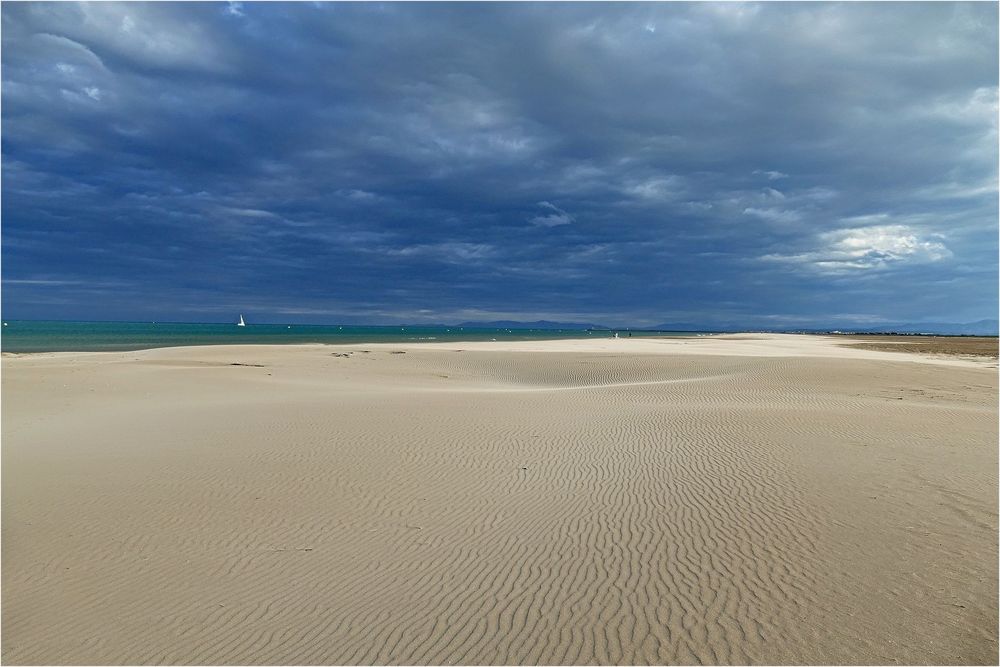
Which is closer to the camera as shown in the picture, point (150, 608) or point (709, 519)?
point (150, 608)

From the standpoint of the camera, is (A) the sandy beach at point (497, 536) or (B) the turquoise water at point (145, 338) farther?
(B) the turquoise water at point (145, 338)

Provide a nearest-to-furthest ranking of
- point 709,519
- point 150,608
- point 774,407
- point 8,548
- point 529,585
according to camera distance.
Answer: point 150,608
point 529,585
point 8,548
point 709,519
point 774,407

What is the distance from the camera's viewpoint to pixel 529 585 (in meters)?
6.36

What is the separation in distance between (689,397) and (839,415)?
523cm

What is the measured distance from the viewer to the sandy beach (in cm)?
534

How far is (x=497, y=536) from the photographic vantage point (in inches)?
307

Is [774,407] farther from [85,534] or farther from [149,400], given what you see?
[149,400]

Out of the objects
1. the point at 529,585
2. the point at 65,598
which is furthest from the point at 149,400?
the point at 529,585

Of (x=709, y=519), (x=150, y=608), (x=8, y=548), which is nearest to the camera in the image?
(x=150, y=608)

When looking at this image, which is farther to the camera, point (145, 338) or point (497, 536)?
point (145, 338)

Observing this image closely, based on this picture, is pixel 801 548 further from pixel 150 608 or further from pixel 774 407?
pixel 774 407

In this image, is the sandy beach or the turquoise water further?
the turquoise water

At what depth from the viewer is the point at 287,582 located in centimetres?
640

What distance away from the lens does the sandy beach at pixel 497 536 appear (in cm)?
534
